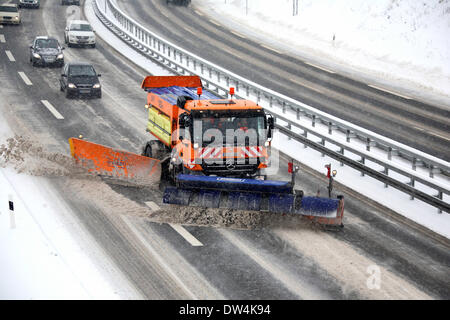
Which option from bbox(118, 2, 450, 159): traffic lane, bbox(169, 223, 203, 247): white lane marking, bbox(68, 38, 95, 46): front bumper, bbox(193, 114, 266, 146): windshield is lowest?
bbox(118, 2, 450, 159): traffic lane

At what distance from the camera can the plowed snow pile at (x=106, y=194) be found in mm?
13938

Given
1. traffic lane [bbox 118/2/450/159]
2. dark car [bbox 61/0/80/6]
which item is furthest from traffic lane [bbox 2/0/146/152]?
dark car [bbox 61/0/80/6]

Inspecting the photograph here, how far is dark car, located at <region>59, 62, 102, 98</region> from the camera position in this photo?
25750mm

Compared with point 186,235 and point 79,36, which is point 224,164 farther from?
point 79,36

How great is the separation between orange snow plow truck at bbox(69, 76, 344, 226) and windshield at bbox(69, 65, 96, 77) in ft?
36.7

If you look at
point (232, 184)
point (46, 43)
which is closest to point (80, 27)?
point (46, 43)

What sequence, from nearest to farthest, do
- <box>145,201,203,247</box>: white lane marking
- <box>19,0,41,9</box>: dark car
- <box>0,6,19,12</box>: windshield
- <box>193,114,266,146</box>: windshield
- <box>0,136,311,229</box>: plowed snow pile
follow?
1. <box>145,201,203,247</box>: white lane marking
2. <box>0,136,311,229</box>: plowed snow pile
3. <box>193,114,266,146</box>: windshield
4. <box>0,6,19,12</box>: windshield
5. <box>19,0,41,9</box>: dark car

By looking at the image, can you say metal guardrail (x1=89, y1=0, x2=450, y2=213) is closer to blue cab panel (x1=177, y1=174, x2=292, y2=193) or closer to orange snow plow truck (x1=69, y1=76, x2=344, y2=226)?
orange snow plow truck (x1=69, y1=76, x2=344, y2=226)

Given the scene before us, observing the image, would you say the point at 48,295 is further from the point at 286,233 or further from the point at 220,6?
the point at 220,6

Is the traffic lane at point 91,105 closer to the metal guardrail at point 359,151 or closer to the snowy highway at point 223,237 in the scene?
the snowy highway at point 223,237

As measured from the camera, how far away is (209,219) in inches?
553

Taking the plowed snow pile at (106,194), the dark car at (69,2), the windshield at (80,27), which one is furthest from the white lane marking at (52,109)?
the dark car at (69,2)

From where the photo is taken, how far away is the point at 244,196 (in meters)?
13.9

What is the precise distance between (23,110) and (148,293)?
15.0m
